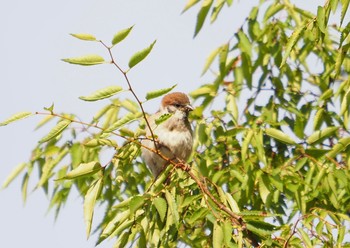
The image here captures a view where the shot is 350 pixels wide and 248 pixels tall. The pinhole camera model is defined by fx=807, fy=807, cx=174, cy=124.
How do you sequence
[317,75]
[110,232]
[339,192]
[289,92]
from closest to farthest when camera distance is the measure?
1. [110,232]
2. [339,192]
3. [289,92]
4. [317,75]

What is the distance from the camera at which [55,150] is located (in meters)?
4.75

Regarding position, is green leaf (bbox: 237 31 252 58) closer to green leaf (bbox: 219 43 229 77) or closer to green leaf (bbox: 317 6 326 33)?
green leaf (bbox: 219 43 229 77)

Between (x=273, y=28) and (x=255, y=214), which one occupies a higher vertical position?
(x=273, y=28)

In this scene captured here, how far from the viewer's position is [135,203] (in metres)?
3.16

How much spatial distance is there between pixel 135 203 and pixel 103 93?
47 cm

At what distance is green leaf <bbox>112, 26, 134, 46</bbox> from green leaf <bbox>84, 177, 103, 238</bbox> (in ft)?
2.20

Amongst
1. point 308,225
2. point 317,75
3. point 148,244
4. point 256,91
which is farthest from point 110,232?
point 317,75

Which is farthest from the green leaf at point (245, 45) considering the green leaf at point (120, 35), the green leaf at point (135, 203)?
the green leaf at point (120, 35)

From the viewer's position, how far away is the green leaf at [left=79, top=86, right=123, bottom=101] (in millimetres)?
2965

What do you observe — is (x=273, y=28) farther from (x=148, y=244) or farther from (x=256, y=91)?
(x=148, y=244)

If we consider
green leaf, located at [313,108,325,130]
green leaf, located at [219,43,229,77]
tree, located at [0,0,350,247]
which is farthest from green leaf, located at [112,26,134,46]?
green leaf, located at [313,108,325,130]

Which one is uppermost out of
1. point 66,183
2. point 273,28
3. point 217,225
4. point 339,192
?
point 273,28

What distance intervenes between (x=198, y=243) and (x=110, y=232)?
22.3 inches

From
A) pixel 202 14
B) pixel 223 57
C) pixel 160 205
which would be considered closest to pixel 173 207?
pixel 160 205
